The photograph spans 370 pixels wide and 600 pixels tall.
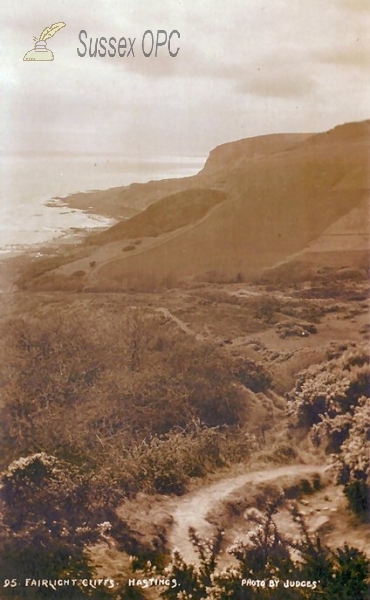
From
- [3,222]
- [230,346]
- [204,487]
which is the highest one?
[3,222]

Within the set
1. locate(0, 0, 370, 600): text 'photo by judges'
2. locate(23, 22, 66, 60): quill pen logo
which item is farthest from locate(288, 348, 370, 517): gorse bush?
locate(23, 22, 66, 60): quill pen logo

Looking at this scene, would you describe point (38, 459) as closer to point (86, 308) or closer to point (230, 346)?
point (86, 308)

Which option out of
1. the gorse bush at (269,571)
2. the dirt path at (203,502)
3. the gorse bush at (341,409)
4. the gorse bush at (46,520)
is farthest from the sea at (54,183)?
the gorse bush at (269,571)

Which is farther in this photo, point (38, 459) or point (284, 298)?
point (284, 298)

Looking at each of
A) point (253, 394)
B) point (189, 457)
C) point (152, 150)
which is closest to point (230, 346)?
point (253, 394)

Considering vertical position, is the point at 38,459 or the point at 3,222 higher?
the point at 3,222

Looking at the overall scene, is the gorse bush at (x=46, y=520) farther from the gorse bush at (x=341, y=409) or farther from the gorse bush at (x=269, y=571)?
the gorse bush at (x=341, y=409)
